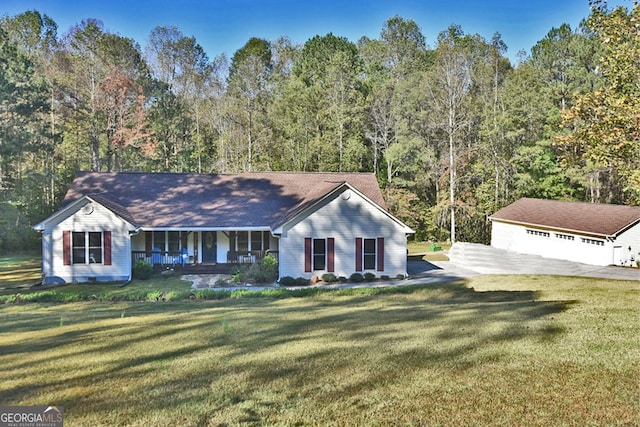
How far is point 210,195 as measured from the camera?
24.7m

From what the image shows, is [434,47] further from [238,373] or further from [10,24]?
[238,373]

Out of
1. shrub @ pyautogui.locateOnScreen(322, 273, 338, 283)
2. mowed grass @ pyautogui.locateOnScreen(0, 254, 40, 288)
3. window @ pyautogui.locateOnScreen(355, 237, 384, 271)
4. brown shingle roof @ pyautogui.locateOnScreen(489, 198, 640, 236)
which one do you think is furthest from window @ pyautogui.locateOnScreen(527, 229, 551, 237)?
mowed grass @ pyautogui.locateOnScreen(0, 254, 40, 288)

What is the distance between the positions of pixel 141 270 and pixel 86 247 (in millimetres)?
2529

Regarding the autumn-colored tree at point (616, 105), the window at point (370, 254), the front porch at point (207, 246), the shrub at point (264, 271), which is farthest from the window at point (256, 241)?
the autumn-colored tree at point (616, 105)

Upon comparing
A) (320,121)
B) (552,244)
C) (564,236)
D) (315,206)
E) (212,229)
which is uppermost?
(320,121)

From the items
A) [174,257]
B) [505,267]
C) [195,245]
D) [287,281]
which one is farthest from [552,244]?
[174,257]

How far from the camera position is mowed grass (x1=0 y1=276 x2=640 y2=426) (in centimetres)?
521

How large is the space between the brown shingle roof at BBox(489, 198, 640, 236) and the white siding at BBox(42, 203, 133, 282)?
24.6 metres

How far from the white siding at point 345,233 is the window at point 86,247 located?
26.6 feet

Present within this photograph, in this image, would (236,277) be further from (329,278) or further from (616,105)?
(616,105)

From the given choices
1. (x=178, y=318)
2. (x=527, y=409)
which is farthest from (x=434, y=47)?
(x=527, y=409)

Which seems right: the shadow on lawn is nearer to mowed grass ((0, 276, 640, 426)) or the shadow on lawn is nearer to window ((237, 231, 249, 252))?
mowed grass ((0, 276, 640, 426))

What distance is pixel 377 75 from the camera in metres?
43.8

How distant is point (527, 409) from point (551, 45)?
44.0 meters
